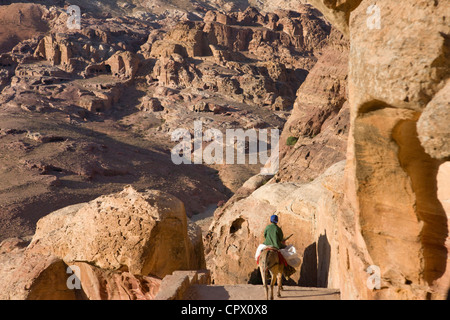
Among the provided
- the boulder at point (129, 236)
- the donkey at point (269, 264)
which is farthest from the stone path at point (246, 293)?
the boulder at point (129, 236)

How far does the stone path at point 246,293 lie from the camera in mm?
7662

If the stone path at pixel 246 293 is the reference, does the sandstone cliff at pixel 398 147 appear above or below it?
above

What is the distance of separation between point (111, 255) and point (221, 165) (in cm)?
3265

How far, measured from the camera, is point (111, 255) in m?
8.55

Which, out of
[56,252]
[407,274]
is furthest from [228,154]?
[407,274]

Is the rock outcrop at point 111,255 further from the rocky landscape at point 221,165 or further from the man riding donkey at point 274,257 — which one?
the man riding donkey at point 274,257

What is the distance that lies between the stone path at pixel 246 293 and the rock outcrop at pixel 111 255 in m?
1.19

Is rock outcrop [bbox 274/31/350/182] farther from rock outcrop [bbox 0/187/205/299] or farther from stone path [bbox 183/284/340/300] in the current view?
rock outcrop [bbox 0/187/205/299]

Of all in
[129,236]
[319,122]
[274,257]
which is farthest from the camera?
[319,122]

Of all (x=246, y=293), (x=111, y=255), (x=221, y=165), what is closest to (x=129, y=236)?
(x=111, y=255)

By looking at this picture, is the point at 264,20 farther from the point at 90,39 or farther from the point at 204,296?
the point at 204,296

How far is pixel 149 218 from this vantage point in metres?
8.61

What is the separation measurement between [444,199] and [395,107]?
1.66m

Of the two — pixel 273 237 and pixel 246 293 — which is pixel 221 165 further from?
pixel 273 237
